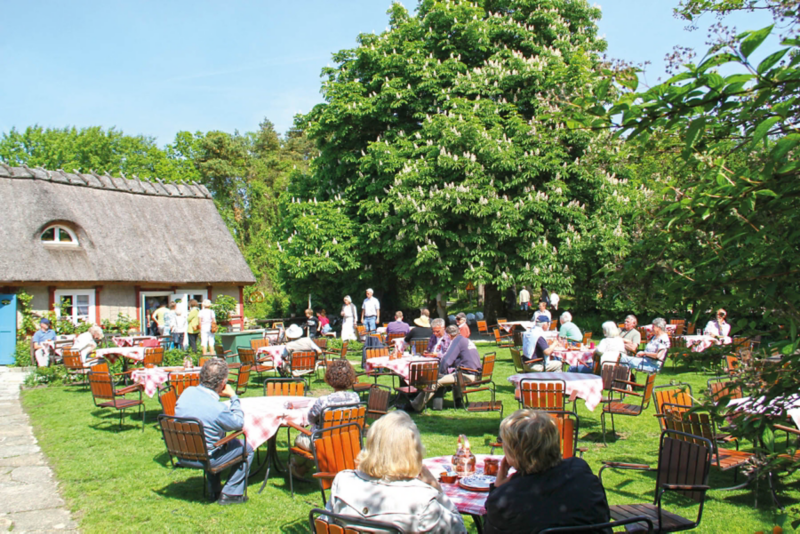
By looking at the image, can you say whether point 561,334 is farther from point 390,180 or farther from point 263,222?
point 263,222

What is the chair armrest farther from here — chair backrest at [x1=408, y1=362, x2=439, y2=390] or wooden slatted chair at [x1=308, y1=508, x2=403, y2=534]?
chair backrest at [x1=408, y1=362, x2=439, y2=390]

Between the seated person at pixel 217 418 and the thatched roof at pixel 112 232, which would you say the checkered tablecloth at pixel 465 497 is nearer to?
the seated person at pixel 217 418

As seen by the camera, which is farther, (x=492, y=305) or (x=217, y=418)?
(x=492, y=305)

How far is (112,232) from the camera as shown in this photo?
77.5 feet

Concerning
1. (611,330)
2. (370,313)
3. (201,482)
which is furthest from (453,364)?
(370,313)

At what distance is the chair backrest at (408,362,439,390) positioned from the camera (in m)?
9.13

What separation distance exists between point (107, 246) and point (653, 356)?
20.7 meters

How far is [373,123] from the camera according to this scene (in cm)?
2294

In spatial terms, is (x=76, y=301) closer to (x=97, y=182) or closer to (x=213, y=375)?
(x=97, y=182)

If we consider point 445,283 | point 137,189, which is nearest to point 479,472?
point 445,283

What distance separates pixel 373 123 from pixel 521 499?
69.2 feet

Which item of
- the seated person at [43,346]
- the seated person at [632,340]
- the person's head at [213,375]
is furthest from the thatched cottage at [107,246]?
the seated person at [632,340]

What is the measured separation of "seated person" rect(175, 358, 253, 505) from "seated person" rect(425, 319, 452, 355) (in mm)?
4967

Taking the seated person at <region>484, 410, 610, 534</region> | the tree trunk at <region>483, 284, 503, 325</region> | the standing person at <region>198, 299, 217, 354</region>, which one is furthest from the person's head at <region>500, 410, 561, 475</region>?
the tree trunk at <region>483, 284, 503, 325</region>
